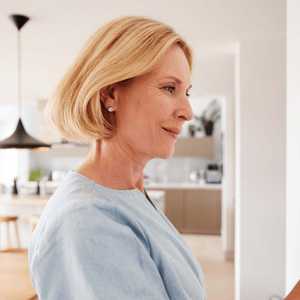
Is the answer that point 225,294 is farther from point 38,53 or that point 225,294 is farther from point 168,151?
point 168,151

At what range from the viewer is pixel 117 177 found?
32.4 inches

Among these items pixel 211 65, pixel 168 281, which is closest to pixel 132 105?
pixel 168 281

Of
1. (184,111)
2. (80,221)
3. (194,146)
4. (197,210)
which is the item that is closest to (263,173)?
(184,111)

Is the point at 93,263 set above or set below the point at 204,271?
above

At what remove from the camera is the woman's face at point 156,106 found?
77cm

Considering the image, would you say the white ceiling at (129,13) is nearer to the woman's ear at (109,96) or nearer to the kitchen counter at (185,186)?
the woman's ear at (109,96)

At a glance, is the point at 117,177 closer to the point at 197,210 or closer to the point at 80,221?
the point at 80,221

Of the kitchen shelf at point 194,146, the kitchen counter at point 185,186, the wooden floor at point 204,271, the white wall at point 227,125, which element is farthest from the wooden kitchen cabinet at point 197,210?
the white wall at point 227,125

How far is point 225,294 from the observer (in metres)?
4.29

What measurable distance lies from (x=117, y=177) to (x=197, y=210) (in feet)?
22.5

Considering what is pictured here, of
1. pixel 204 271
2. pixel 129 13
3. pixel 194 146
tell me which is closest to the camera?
pixel 129 13

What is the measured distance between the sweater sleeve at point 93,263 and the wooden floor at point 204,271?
180 centimetres

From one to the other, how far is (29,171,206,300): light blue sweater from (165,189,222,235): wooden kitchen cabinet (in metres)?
6.83

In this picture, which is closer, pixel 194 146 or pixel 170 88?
pixel 170 88
